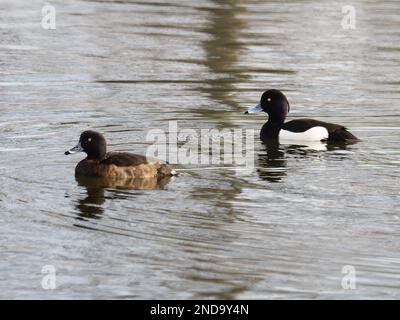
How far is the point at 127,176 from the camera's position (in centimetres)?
1270

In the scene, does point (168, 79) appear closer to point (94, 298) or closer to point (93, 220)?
point (93, 220)

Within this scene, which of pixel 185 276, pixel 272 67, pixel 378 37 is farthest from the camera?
pixel 378 37

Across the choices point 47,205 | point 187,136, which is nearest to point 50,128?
point 187,136

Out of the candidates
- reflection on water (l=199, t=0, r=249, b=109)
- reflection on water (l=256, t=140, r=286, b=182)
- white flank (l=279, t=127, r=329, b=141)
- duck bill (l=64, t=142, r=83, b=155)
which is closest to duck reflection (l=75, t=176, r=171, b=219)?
duck bill (l=64, t=142, r=83, b=155)

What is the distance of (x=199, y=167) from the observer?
13133 millimetres

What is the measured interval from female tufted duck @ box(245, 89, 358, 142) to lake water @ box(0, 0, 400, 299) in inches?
10.5

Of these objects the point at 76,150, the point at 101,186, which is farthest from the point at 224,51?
the point at 101,186

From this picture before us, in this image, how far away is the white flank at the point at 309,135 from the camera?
14805 mm

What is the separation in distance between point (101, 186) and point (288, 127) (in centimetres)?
362

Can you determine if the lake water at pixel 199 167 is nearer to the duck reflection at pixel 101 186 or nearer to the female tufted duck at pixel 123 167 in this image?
the duck reflection at pixel 101 186

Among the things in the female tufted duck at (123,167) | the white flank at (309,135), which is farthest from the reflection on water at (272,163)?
the female tufted duck at (123,167)

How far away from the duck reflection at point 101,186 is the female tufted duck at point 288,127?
2.80m

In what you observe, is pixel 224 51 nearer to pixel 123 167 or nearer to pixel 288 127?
pixel 288 127
